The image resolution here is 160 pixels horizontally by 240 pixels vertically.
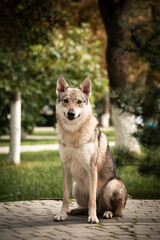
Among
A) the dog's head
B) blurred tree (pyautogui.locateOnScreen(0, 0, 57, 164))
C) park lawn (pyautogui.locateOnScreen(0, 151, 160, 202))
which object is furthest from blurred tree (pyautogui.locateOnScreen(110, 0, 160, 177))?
blurred tree (pyautogui.locateOnScreen(0, 0, 57, 164))

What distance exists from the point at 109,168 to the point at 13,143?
7.18 m

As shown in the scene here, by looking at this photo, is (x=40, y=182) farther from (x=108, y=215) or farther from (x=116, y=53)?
(x=116, y=53)

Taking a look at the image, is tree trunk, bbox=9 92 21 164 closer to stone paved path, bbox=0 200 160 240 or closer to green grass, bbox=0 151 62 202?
green grass, bbox=0 151 62 202

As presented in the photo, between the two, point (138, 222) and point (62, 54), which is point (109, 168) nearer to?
point (138, 222)

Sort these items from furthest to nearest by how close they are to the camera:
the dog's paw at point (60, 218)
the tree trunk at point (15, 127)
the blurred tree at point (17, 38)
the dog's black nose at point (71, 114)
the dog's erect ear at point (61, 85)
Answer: the tree trunk at point (15, 127), the blurred tree at point (17, 38), the dog's erect ear at point (61, 85), the dog's paw at point (60, 218), the dog's black nose at point (71, 114)

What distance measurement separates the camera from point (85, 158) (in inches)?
221

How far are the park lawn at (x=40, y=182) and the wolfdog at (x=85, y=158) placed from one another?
2286 millimetres

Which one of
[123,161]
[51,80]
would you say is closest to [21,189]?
[123,161]

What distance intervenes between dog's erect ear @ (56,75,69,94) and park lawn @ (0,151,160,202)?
2.90m

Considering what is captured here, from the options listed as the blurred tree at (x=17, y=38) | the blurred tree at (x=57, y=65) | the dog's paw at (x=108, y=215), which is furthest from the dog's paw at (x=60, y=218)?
the blurred tree at (x=57, y=65)

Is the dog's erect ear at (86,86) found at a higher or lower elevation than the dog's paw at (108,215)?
Answer: higher

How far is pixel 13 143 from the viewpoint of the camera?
42.0 feet

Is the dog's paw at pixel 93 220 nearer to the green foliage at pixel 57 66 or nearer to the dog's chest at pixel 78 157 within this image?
the dog's chest at pixel 78 157

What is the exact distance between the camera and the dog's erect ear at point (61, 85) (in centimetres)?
593
